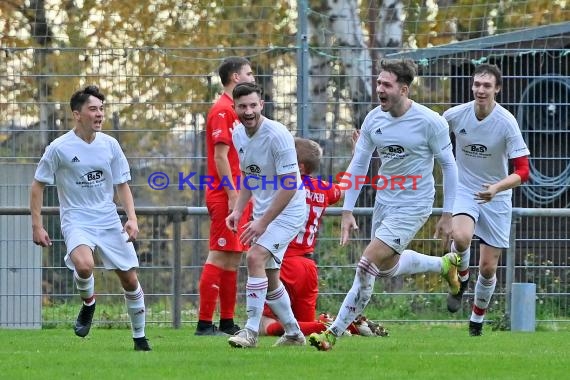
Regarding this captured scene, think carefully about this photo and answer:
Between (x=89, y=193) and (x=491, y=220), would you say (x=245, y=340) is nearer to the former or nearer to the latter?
(x=89, y=193)

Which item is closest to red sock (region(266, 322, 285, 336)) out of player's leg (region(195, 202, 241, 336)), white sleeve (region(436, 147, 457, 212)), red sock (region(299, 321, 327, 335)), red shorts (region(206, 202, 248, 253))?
red sock (region(299, 321, 327, 335))

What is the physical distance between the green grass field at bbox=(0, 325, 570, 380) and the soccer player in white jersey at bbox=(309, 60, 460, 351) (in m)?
0.78

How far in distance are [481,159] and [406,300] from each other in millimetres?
3067

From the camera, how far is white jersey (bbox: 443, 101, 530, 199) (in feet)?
40.1

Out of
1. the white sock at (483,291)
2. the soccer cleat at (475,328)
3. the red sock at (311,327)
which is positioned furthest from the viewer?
the soccer cleat at (475,328)

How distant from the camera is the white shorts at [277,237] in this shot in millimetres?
10625

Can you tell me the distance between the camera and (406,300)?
49.5 feet

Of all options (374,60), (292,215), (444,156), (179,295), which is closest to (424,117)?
(444,156)

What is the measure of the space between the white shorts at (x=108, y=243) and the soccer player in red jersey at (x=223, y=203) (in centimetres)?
156

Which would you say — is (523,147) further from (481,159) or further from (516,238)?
(516,238)

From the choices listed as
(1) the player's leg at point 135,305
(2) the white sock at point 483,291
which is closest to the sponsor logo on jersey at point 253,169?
(1) the player's leg at point 135,305

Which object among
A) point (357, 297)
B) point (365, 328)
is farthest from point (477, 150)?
point (357, 297)

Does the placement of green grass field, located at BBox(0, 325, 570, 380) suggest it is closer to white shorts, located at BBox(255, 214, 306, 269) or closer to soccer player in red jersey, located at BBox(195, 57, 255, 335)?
soccer player in red jersey, located at BBox(195, 57, 255, 335)

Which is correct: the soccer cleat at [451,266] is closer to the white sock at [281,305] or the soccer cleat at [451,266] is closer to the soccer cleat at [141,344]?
the white sock at [281,305]
